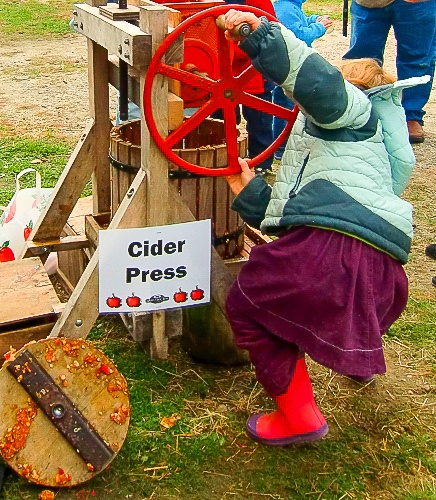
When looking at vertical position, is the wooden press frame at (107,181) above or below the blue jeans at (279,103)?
above

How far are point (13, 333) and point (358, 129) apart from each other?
1553 millimetres

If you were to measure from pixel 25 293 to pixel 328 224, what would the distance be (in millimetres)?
1400

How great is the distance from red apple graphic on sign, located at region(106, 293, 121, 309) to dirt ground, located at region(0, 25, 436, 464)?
3.32 ft

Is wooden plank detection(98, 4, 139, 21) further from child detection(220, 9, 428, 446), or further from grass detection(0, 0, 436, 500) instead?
grass detection(0, 0, 436, 500)

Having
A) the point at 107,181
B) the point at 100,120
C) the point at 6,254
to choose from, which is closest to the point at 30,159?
the point at 6,254

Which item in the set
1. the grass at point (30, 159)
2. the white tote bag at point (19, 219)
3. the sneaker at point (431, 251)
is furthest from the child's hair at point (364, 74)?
the grass at point (30, 159)

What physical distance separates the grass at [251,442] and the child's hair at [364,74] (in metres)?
1.35

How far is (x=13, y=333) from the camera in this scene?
308 centimetres

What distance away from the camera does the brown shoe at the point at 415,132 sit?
6.96 meters

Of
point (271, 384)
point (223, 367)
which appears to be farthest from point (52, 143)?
point (271, 384)

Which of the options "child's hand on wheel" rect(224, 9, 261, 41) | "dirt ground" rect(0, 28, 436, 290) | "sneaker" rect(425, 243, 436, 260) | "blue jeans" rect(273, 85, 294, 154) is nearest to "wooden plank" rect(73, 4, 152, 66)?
"child's hand on wheel" rect(224, 9, 261, 41)

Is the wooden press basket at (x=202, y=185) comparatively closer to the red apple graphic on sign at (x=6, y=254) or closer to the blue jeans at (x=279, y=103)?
the red apple graphic on sign at (x=6, y=254)

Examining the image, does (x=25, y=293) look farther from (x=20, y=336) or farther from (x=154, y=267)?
(x=154, y=267)

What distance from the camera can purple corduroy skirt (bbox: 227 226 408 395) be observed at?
2.59 m
